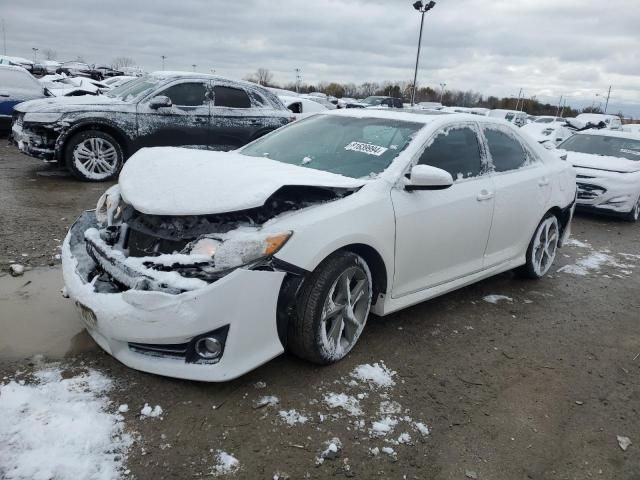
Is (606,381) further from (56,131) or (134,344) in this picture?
(56,131)

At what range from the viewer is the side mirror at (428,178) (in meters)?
3.32

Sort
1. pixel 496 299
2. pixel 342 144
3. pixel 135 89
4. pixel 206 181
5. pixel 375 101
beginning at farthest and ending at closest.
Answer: pixel 375 101
pixel 135 89
pixel 496 299
pixel 342 144
pixel 206 181

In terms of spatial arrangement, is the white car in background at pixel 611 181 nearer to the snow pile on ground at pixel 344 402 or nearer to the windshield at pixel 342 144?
the windshield at pixel 342 144

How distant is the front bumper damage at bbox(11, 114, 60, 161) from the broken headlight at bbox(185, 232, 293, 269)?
5.83 metres

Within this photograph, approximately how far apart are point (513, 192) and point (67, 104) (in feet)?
20.9

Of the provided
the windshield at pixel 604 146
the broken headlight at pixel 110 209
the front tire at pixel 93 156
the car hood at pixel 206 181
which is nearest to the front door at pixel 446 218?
the car hood at pixel 206 181

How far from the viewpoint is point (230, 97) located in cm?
864

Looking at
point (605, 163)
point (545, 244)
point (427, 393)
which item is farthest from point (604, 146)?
point (427, 393)

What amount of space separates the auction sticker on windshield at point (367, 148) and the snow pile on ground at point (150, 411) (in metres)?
2.11

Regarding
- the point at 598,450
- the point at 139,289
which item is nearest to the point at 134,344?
the point at 139,289

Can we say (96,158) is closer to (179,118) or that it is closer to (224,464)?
(179,118)

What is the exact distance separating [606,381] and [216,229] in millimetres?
2630

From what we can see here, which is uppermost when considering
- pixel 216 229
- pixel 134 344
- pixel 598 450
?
pixel 216 229

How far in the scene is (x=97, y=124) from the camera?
7.74 meters
